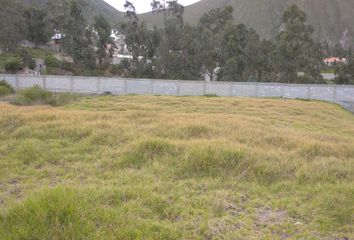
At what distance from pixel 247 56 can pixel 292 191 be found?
33208 mm

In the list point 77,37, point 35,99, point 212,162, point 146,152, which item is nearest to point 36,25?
point 77,37

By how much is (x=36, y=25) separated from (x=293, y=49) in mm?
36628

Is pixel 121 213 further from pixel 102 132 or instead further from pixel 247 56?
pixel 247 56

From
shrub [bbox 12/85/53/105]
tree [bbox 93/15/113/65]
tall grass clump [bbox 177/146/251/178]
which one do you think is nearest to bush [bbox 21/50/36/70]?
tree [bbox 93/15/113/65]

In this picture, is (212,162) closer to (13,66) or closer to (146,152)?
(146,152)

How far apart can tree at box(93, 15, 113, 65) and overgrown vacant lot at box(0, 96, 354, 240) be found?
3326 cm

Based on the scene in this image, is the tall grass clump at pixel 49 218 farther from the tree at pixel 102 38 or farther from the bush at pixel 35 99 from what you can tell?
the tree at pixel 102 38

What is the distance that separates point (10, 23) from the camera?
45.1m

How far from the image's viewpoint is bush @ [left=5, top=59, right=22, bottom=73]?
37812mm

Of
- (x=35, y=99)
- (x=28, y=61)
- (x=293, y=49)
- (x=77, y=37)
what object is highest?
(x=77, y=37)

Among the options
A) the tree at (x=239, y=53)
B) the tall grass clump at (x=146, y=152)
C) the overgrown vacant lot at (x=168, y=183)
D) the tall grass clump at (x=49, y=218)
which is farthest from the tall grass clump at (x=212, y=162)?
the tree at (x=239, y=53)

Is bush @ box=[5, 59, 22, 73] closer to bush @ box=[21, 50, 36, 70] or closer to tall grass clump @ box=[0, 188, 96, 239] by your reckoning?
bush @ box=[21, 50, 36, 70]

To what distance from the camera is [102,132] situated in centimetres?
757

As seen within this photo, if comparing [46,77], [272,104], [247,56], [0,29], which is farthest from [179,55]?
[0,29]
